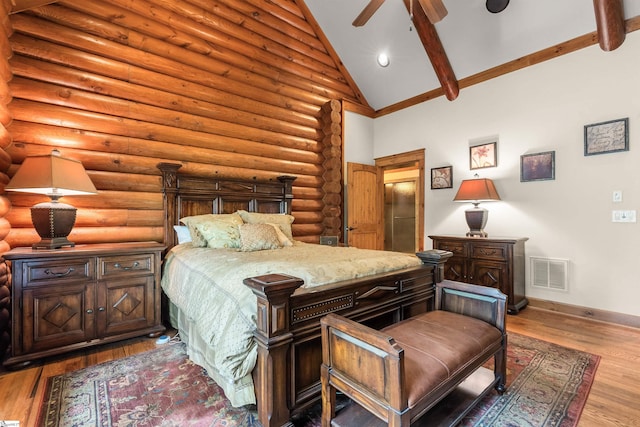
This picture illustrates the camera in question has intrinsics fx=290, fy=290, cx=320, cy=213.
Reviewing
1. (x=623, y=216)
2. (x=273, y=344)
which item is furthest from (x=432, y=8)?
(x=273, y=344)

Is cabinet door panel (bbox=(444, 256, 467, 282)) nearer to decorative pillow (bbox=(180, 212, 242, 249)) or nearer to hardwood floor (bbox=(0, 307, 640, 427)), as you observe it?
hardwood floor (bbox=(0, 307, 640, 427))

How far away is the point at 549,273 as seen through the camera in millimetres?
3574

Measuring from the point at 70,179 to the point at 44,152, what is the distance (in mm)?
701

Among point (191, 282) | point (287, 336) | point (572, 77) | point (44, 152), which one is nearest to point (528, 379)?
point (287, 336)

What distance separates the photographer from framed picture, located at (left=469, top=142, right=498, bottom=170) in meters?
4.09

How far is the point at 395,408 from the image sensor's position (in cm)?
116

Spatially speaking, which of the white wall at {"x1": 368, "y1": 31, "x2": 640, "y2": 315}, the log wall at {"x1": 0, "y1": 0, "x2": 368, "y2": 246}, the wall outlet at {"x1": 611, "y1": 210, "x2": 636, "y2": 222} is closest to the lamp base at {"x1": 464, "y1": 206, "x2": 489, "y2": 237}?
the white wall at {"x1": 368, "y1": 31, "x2": 640, "y2": 315}

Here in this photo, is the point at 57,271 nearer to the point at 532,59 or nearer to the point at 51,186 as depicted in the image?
the point at 51,186

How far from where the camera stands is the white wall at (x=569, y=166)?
309cm

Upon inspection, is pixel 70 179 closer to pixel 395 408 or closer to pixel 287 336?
pixel 287 336

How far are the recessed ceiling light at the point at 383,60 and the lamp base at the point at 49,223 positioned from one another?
15.2 ft

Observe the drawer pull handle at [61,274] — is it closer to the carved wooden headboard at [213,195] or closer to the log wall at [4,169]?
the log wall at [4,169]

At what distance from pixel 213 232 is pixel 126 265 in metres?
0.80

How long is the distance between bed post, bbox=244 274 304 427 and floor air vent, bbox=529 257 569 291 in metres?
3.61
